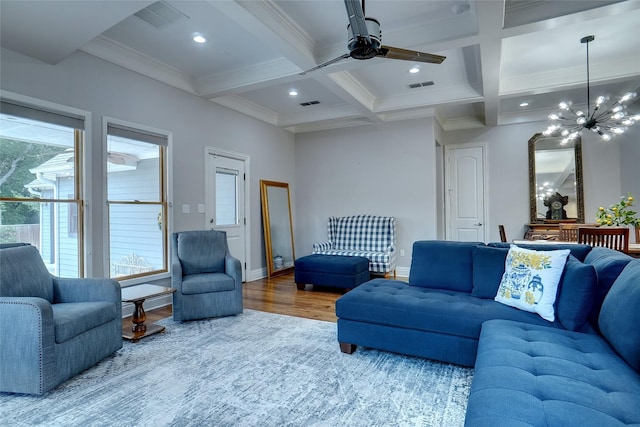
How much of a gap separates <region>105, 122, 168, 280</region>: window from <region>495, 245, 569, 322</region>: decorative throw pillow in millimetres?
3772

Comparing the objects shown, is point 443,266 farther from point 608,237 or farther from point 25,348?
point 25,348

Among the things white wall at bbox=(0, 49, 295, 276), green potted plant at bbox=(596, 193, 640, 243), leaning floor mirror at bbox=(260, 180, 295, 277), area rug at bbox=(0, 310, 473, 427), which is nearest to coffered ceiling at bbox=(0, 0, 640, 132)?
white wall at bbox=(0, 49, 295, 276)

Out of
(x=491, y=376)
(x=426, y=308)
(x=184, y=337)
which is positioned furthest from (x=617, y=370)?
(x=184, y=337)

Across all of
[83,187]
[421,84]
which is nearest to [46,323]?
[83,187]

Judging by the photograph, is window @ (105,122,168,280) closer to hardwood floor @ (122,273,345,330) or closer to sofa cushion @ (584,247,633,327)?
hardwood floor @ (122,273,345,330)

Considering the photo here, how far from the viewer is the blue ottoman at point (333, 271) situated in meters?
4.76

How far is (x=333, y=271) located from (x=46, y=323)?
3320 millimetres

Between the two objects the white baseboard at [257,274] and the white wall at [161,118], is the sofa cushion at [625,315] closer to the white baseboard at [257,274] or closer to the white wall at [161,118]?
the white wall at [161,118]

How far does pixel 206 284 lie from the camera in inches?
140

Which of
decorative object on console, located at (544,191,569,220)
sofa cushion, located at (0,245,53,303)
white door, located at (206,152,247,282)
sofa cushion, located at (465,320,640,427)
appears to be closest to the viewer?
sofa cushion, located at (465,320,640,427)

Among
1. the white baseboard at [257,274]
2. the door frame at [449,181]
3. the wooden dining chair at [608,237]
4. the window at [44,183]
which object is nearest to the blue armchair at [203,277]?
the window at [44,183]

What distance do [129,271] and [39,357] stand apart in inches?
73.5

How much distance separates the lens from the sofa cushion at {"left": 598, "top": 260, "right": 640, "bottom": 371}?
1542mm

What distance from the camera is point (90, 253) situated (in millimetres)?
3469
